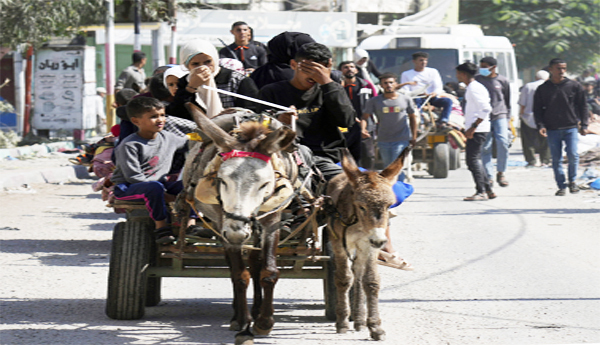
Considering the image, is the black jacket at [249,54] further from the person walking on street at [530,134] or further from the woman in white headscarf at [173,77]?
the person walking on street at [530,134]

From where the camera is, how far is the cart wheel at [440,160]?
17.1 meters

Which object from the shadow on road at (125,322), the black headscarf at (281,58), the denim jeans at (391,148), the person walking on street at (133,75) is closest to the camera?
the shadow on road at (125,322)

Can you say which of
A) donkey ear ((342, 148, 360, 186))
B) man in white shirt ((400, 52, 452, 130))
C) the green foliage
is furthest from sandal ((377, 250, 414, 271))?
the green foliage

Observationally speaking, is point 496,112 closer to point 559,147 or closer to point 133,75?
point 559,147

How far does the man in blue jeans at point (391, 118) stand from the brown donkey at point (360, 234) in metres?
7.57

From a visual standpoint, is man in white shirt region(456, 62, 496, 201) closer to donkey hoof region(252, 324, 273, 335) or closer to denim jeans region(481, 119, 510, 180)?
denim jeans region(481, 119, 510, 180)

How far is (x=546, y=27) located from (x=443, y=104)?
64.4 ft

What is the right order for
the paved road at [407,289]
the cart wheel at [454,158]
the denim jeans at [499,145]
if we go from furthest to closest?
1. the cart wheel at [454,158]
2. the denim jeans at [499,145]
3. the paved road at [407,289]

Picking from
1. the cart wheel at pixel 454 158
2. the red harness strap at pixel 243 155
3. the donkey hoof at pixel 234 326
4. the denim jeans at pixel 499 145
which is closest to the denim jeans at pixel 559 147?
the denim jeans at pixel 499 145

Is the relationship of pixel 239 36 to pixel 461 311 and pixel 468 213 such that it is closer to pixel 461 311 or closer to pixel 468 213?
pixel 468 213

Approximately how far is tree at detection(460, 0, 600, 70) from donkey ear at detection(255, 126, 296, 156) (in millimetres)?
31667

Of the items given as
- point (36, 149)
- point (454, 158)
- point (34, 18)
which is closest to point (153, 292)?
point (454, 158)

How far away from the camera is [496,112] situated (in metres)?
14.9

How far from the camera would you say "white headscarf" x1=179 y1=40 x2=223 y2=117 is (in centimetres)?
618
